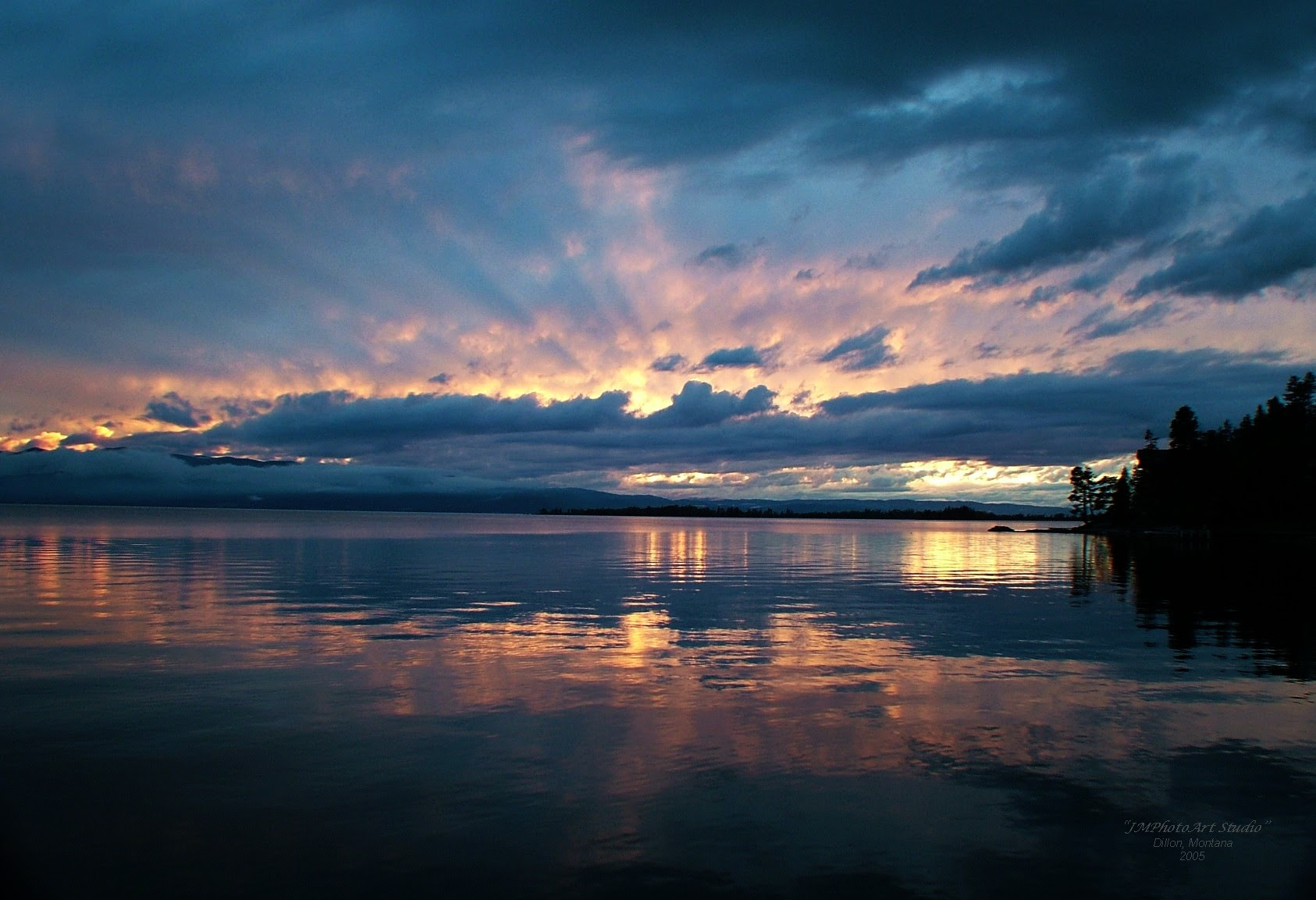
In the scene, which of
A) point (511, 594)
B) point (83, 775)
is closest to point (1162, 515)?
point (511, 594)

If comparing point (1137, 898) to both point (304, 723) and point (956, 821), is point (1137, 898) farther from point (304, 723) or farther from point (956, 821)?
point (304, 723)

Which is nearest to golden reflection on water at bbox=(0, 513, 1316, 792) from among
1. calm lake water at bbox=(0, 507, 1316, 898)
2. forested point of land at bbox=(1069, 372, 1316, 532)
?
calm lake water at bbox=(0, 507, 1316, 898)

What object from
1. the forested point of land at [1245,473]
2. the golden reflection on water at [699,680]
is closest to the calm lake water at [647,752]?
the golden reflection on water at [699,680]

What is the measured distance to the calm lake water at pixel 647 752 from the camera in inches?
439

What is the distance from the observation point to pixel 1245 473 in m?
136

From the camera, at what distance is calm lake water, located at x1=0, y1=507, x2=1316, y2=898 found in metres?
11.2

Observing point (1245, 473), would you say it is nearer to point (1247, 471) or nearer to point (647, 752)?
point (1247, 471)

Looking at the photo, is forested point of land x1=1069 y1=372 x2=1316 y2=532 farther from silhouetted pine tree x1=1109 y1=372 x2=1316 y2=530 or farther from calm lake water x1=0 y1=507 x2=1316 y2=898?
calm lake water x1=0 y1=507 x2=1316 y2=898

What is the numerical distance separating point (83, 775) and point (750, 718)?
39.8ft

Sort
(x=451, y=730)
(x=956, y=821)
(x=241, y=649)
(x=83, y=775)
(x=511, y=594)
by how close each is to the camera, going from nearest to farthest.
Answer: (x=956, y=821), (x=83, y=775), (x=451, y=730), (x=241, y=649), (x=511, y=594)

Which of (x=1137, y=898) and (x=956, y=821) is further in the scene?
(x=956, y=821)

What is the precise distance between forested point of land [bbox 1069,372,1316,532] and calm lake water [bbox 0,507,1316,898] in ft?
383

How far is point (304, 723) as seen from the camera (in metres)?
A: 17.8

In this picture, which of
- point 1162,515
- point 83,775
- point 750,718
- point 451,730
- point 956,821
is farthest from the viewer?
point 1162,515
